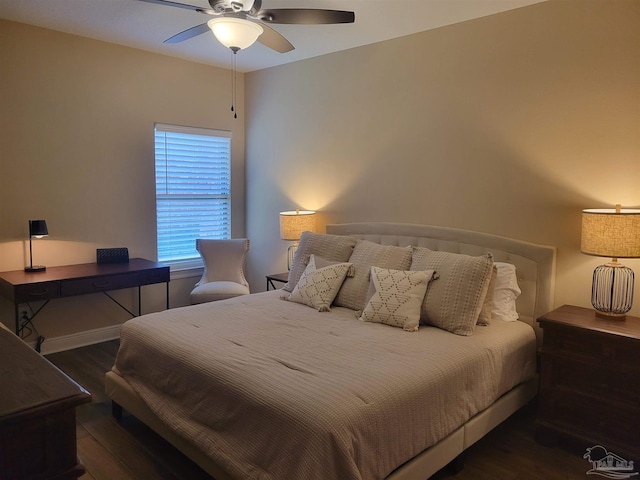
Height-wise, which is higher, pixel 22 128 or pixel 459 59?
pixel 459 59

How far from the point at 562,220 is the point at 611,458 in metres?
1.40

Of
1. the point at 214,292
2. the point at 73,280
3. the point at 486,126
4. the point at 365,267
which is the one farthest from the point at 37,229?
the point at 486,126

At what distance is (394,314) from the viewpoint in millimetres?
2820

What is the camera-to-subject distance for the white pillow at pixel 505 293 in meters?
3.04

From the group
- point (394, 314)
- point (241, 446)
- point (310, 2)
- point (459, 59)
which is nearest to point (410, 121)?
point (459, 59)

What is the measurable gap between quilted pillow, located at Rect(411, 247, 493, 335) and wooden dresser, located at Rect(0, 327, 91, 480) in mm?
2098

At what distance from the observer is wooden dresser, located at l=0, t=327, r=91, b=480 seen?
100cm

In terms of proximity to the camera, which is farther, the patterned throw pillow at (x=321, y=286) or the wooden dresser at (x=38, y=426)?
the patterned throw pillow at (x=321, y=286)

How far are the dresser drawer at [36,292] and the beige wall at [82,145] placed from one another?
56 centimetres

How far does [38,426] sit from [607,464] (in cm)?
269

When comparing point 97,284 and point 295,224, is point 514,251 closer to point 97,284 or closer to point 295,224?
point 295,224

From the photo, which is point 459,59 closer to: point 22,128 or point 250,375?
point 250,375

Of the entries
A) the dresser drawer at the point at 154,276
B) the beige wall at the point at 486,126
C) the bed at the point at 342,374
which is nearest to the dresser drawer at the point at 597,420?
the bed at the point at 342,374

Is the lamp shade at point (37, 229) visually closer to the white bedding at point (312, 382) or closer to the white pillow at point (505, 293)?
the white bedding at point (312, 382)
